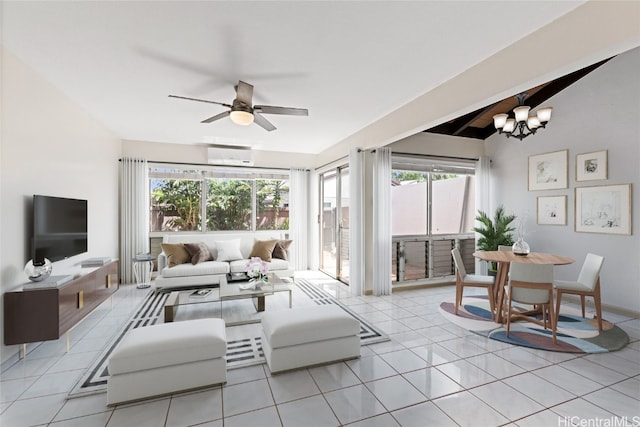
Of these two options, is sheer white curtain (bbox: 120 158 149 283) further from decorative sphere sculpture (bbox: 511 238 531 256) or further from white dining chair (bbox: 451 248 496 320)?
decorative sphere sculpture (bbox: 511 238 531 256)

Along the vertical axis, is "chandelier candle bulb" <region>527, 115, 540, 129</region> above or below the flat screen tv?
above

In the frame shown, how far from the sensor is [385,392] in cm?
212

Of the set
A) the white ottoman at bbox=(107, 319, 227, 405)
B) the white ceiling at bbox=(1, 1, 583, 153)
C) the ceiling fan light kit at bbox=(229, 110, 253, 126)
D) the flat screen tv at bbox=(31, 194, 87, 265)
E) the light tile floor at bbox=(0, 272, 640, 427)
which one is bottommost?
the light tile floor at bbox=(0, 272, 640, 427)

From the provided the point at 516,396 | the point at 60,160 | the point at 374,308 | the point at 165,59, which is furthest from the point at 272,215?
the point at 516,396

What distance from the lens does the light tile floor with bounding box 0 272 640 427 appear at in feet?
6.08

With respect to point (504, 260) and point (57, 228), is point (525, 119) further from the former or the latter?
point (57, 228)

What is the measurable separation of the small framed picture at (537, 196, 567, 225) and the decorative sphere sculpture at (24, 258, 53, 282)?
6.40 metres

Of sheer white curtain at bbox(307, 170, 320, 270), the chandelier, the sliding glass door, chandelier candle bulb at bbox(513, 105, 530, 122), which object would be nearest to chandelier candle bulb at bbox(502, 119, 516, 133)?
the chandelier

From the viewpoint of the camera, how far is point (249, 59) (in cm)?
260

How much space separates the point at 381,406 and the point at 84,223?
12.9ft

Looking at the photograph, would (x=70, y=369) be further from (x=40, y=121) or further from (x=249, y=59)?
(x=249, y=59)

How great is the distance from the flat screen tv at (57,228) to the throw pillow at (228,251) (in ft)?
6.45

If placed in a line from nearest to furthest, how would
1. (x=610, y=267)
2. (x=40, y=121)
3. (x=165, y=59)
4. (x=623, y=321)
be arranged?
(x=165, y=59)
(x=40, y=121)
(x=623, y=321)
(x=610, y=267)

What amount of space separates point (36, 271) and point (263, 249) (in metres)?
3.16
